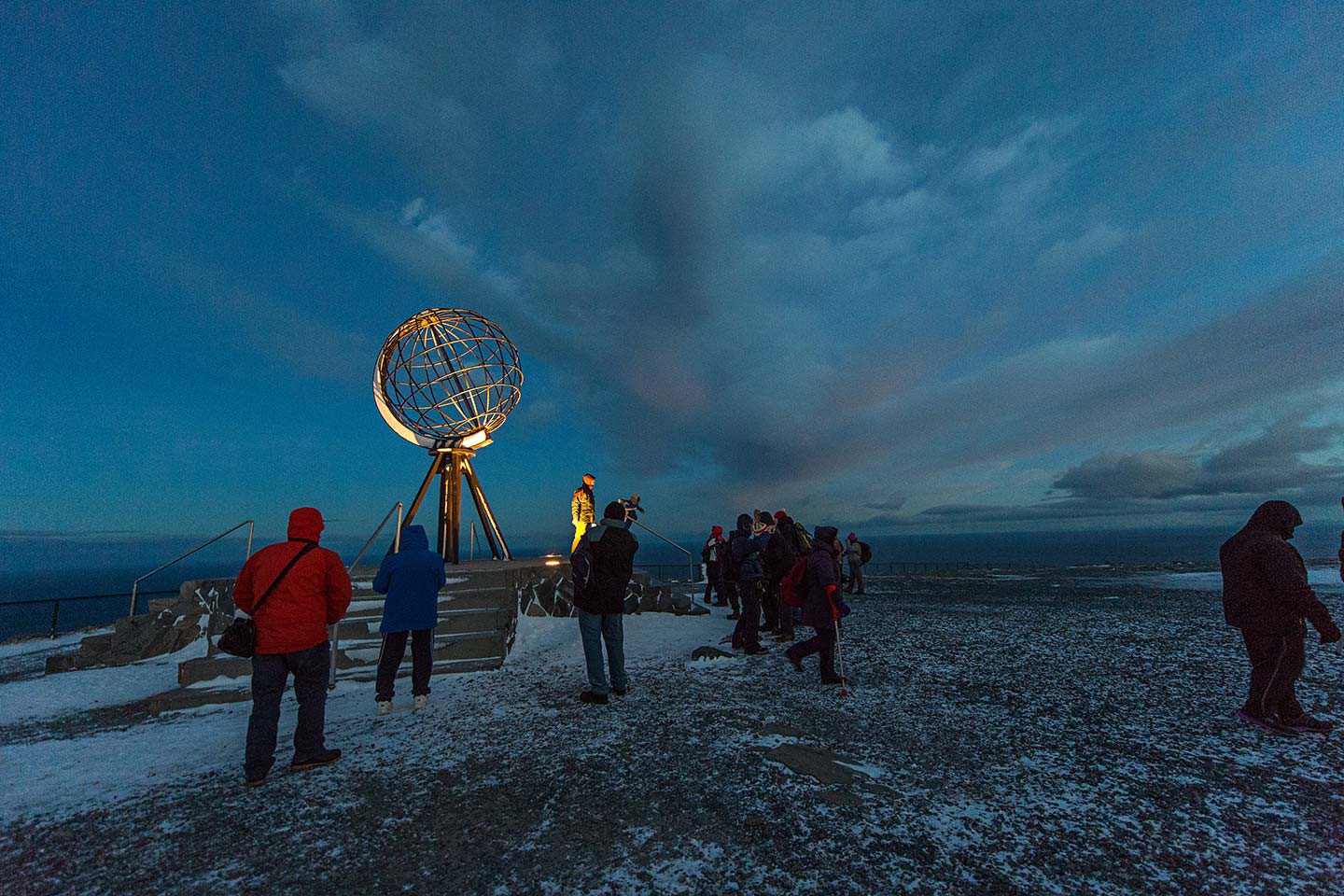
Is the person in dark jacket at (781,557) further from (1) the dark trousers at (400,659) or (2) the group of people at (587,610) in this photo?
(1) the dark trousers at (400,659)

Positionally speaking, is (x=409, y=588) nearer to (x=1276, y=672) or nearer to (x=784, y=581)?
(x=784, y=581)

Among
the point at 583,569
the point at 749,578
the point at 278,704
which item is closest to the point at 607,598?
the point at 583,569

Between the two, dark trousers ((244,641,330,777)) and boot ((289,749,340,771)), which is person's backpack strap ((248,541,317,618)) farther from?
boot ((289,749,340,771))

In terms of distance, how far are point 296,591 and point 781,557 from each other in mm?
6742

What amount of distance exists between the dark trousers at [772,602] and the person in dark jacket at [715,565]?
2568 millimetres

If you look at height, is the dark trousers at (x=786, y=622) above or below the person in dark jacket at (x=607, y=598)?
below

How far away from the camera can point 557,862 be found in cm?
308

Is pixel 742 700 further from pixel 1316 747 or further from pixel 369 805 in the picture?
pixel 1316 747

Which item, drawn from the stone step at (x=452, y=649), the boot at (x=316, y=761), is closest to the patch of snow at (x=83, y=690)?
the stone step at (x=452, y=649)

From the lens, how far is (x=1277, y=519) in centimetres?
504

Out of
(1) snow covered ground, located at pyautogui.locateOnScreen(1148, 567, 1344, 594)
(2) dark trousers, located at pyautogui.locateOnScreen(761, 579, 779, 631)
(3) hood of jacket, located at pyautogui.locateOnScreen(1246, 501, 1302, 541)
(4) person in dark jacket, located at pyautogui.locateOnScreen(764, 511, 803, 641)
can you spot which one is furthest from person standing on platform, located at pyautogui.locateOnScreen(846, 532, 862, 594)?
(3) hood of jacket, located at pyautogui.locateOnScreen(1246, 501, 1302, 541)

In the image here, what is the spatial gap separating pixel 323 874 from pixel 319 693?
198 centimetres

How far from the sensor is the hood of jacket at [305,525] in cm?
486

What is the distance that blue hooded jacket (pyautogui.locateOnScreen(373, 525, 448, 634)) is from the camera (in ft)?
20.1
